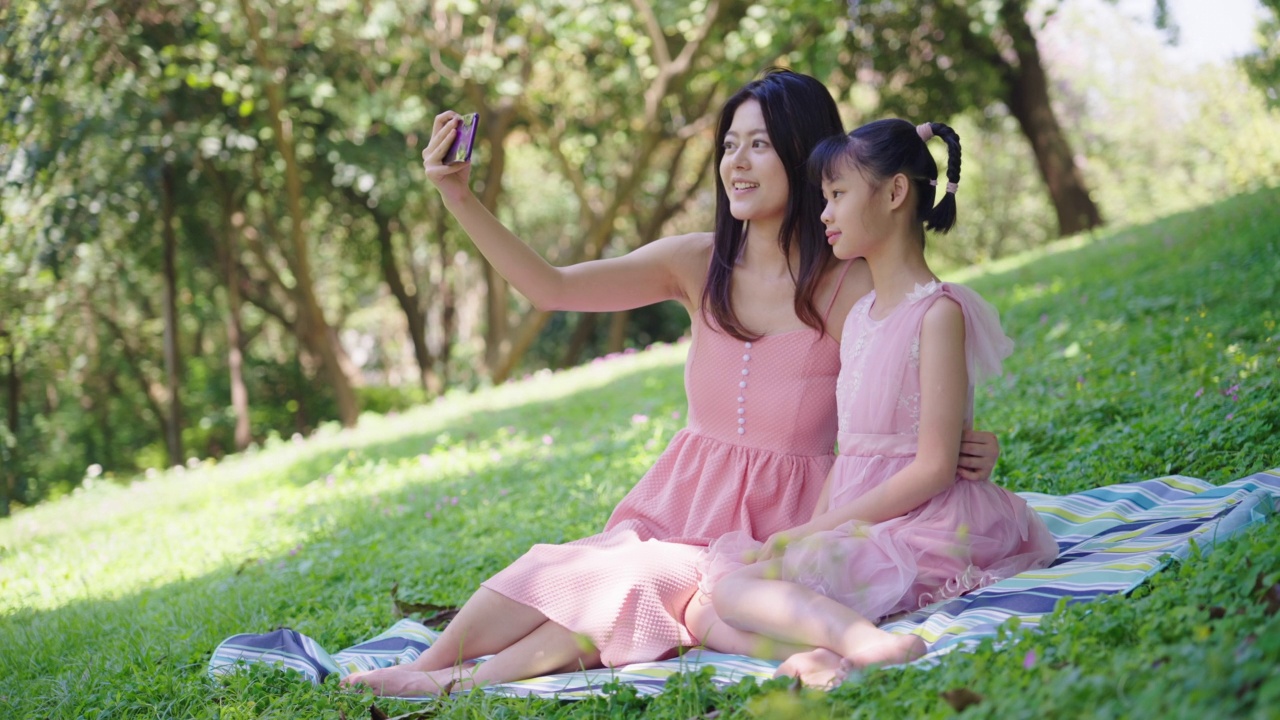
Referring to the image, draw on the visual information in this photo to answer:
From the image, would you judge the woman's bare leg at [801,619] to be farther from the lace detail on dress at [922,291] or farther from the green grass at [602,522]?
the lace detail on dress at [922,291]

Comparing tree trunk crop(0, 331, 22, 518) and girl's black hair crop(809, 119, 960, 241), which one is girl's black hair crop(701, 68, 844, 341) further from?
tree trunk crop(0, 331, 22, 518)

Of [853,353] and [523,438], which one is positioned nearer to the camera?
[853,353]

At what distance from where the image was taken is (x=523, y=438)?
7082mm

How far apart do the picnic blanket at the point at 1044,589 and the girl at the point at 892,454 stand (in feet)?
0.36

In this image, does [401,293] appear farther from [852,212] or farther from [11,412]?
[852,212]

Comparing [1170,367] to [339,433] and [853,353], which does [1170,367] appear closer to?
[853,353]

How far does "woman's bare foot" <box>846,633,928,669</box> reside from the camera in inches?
88.7

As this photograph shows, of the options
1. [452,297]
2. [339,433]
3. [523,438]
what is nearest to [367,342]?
[452,297]

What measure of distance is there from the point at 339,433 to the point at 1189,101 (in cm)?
2966

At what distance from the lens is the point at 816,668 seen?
7.71 ft

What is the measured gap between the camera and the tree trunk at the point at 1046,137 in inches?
511

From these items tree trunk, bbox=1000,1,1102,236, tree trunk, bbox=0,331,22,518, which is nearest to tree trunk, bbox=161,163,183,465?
tree trunk, bbox=0,331,22,518

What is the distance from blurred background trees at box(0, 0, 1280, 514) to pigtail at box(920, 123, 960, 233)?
605 cm

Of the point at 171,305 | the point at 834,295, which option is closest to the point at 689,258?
the point at 834,295
